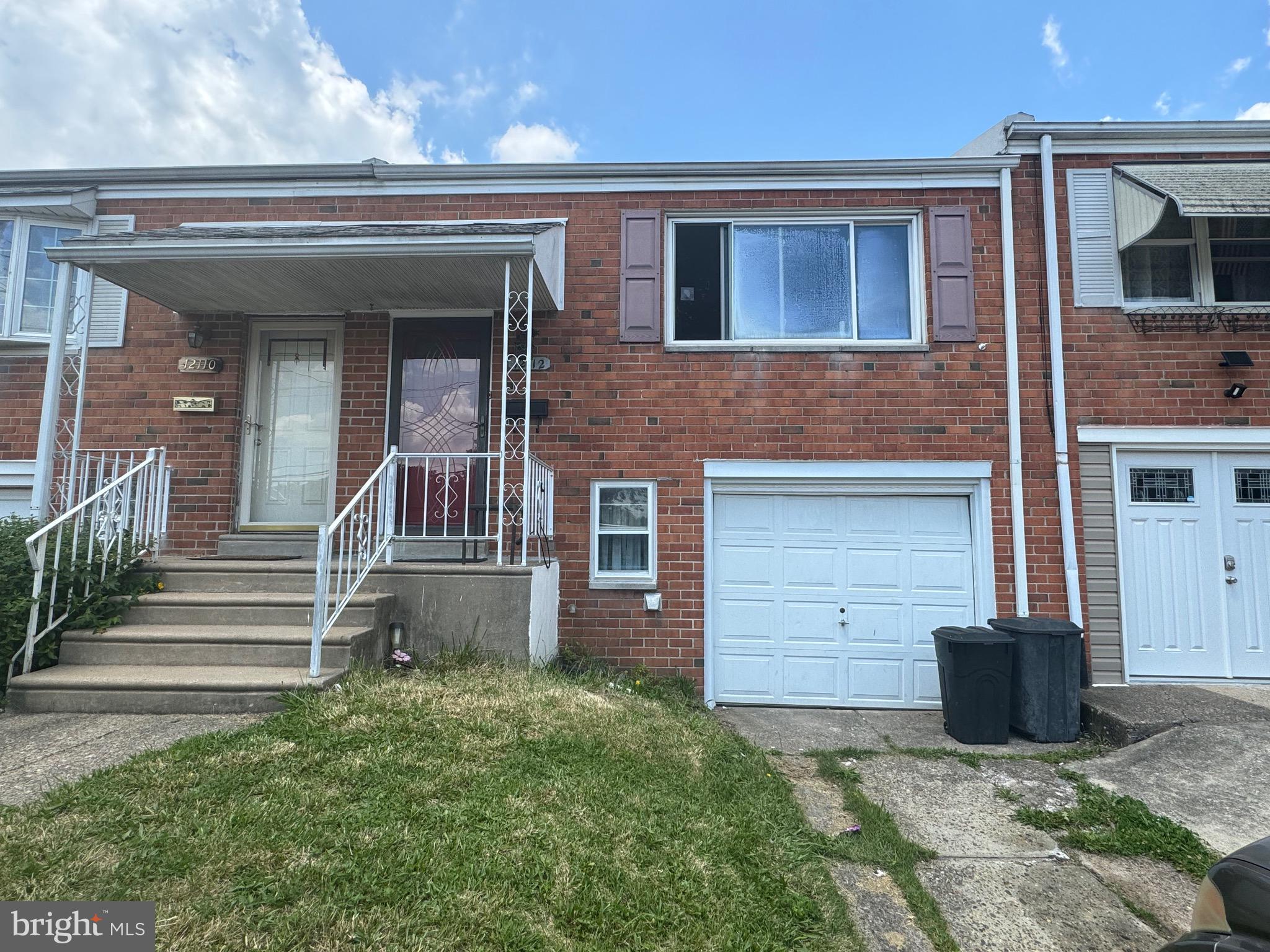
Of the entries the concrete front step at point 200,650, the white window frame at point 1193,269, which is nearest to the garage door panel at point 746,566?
the concrete front step at point 200,650

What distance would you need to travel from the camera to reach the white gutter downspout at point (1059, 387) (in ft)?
21.1

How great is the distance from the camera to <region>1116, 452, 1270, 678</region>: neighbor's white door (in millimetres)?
6363

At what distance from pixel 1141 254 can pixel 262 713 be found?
8563 mm

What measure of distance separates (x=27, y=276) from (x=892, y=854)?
9.05m

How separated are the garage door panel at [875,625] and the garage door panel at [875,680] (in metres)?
0.16

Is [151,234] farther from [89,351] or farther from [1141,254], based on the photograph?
[1141,254]

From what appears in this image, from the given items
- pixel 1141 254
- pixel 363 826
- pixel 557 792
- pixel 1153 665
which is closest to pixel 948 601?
pixel 1153 665

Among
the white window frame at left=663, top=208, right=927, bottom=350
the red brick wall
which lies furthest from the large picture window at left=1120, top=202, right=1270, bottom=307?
the white window frame at left=663, top=208, right=927, bottom=350

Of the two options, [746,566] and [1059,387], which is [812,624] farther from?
[1059,387]

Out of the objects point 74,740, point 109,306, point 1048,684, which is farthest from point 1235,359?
point 109,306

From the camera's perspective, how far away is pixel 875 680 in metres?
6.55

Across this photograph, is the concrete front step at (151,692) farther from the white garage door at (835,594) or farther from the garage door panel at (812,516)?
the garage door panel at (812,516)

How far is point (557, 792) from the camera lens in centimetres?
327

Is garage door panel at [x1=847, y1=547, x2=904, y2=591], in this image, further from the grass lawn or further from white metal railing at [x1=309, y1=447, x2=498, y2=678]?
white metal railing at [x1=309, y1=447, x2=498, y2=678]
